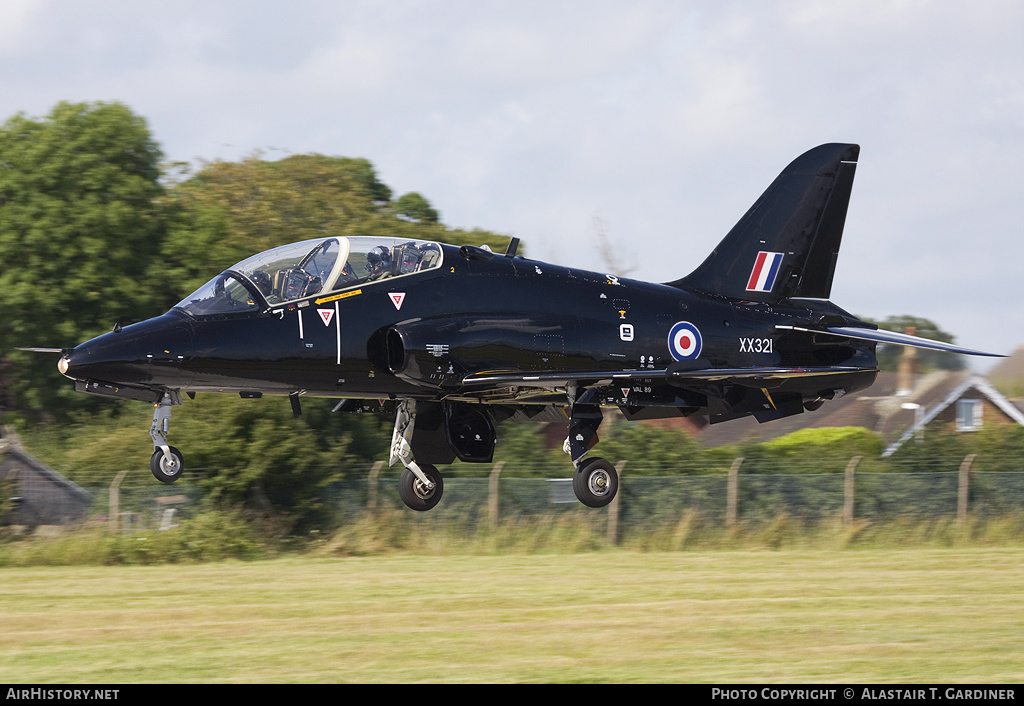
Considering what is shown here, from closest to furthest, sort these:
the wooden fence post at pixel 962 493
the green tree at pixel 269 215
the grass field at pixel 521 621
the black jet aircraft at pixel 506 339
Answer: the grass field at pixel 521 621, the black jet aircraft at pixel 506 339, the wooden fence post at pixel 962 493, the green tree at pixel 269 215

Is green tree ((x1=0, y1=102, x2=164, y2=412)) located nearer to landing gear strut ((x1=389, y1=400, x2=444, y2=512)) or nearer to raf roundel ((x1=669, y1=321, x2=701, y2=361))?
landing gear strut ((x1=389, y1=400, x2=444, y2=512))

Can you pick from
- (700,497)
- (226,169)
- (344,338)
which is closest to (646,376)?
(344,338)

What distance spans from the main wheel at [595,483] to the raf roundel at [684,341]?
1.98m

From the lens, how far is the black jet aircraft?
47.4 ft

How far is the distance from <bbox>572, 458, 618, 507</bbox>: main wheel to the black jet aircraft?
31 millimetres

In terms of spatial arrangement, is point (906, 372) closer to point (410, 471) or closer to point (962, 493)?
point (962, 493)

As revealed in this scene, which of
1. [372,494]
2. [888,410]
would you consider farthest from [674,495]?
[888,410]

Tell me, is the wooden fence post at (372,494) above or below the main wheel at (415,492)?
below

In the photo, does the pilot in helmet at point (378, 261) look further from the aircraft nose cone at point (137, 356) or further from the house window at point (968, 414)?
the house window at point (968, 414)

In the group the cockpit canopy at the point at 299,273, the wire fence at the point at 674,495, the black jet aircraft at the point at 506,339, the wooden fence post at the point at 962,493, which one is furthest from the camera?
the wooden fence post at the point at 962,493

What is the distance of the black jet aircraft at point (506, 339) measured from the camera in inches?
568

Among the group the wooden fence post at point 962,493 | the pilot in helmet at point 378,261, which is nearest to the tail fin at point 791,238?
the pilot in helmet at point 378,261

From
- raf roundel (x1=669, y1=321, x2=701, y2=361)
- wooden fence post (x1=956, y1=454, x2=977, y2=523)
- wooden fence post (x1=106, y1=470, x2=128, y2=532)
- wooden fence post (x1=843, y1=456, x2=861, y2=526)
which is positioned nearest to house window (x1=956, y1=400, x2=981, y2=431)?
wooden fence post (x1=956, y1=454, x2=977, y2=523)

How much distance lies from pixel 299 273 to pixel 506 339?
292cm
